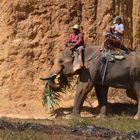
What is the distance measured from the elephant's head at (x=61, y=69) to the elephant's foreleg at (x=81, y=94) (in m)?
0.42

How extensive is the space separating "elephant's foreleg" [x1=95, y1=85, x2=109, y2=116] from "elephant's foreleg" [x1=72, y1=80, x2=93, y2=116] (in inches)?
19.8

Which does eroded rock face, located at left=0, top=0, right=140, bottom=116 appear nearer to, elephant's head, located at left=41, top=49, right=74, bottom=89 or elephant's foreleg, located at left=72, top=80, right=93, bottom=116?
elephant's head, located at left=41, top=49, right=74, bottom=89

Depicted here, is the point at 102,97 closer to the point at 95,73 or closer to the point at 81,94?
the point at 81,94

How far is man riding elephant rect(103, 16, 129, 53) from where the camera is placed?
15881mm

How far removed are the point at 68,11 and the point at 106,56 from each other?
79.5 inches

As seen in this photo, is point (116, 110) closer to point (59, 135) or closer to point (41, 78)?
point (41, 78)

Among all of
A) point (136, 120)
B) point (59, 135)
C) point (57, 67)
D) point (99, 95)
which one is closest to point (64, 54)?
point (57, 67)

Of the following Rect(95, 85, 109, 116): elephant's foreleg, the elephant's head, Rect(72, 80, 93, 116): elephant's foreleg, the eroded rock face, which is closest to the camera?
Rect(72, 80, 93, 116): elephant's foreleg

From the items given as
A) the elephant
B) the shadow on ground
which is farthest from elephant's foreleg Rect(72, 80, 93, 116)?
the shadow on ground

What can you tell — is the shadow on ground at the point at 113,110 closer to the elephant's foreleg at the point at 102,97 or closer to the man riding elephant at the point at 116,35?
the elephant's foreleg at the point at 102,97

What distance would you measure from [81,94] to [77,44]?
125 centimetres

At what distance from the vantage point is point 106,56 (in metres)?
16.0

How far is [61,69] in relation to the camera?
53.3 ft

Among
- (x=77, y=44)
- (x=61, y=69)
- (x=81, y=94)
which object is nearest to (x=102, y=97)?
(x=81, y=94)
